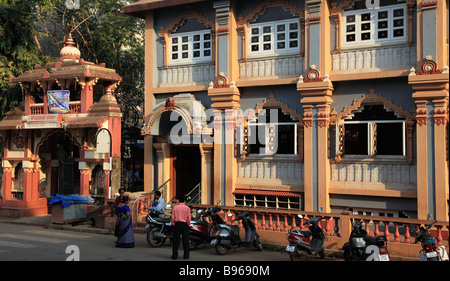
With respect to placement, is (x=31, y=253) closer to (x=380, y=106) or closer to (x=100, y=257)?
(x=100, y=257)

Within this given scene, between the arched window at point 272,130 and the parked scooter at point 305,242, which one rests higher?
the arched window at point 272,130

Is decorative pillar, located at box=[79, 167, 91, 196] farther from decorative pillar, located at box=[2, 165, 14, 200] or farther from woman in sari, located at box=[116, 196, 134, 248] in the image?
woman in sari, located at box=[116, 196, 134, 248]

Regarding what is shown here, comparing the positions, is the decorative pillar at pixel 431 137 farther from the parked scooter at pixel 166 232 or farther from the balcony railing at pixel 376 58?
the parked scooter at pixel 166 232

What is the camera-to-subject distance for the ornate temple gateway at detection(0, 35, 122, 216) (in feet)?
59.0

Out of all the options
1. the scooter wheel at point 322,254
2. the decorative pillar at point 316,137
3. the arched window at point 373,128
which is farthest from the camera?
the decorative pillar at point 316,137

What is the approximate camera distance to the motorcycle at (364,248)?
32.4 ft

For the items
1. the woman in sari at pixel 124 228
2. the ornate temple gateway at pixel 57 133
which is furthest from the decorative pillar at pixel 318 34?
the ornate temple gateway at pixel 57 133

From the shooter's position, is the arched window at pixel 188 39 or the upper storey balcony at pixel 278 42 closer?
the upper storey balcony at pixel 278 42

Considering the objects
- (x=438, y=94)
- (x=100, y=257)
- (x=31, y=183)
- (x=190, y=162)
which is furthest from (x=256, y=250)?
(x=31, y=183)

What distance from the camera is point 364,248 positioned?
10.3m

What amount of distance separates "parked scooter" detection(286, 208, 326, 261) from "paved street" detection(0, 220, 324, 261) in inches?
30.3

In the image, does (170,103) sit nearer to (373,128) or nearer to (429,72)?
(373,128)

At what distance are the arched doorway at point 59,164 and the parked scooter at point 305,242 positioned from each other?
11290 millimetres

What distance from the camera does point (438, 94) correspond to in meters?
13.5
